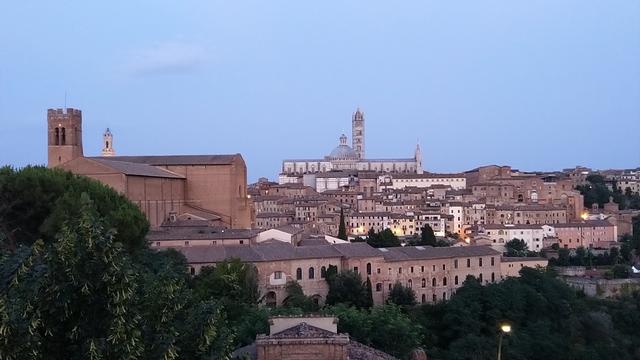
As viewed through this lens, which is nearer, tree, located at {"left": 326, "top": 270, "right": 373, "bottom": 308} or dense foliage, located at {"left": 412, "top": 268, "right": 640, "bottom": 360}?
dense foliage, located at {"left": 412, "top": 268, "right": 640, "bottom": 360}

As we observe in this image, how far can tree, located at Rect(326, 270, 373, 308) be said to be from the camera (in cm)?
3119

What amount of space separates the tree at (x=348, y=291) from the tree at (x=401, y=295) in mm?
1935

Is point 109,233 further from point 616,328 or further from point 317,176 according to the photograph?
point 317,176

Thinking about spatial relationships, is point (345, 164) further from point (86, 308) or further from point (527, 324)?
point (86, 308)

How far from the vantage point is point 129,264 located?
712 centimetres

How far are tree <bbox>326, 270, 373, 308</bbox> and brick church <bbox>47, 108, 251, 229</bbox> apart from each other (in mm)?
8320

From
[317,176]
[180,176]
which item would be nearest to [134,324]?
[180,176]

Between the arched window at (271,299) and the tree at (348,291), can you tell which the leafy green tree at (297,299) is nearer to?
the arched window at (271,299)

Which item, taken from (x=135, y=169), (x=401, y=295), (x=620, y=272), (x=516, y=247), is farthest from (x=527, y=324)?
(x=516, y=247)

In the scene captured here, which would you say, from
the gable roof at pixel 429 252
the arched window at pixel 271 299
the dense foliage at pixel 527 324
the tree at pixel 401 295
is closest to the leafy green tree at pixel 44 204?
the arched window at pixel 271 299

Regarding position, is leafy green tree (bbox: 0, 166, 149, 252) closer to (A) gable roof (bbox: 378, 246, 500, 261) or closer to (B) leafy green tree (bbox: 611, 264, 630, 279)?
(A) gable roof (bbox: 378, 246, 500, 261)

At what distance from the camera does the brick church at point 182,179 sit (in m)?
38.2

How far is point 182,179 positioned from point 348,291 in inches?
507

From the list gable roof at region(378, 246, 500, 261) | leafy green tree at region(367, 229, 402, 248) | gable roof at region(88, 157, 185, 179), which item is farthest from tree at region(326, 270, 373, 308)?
leafy green tree at region(367, 229, 402, 248)
